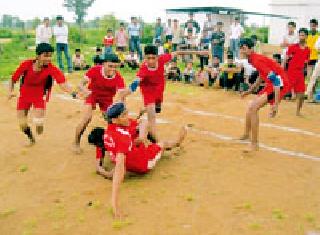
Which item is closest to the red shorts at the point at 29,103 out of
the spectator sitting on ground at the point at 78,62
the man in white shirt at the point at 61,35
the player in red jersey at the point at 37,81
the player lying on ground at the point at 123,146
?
the player in red jersey at the point at 37,81

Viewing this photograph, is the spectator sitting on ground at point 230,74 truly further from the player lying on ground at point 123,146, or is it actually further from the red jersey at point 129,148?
the red jersey at point 129,148

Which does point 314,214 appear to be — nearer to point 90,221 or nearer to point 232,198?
point 232,198

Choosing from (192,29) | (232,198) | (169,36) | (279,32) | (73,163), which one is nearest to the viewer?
(232,198)

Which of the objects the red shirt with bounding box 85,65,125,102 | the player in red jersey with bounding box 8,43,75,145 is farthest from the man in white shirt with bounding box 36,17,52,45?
the red shirt with bounding box 85,65,125,102

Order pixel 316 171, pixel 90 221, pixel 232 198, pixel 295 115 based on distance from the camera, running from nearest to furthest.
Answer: pixel 90 221
pixel 232 198
pixel 316 171
pixel 295 115

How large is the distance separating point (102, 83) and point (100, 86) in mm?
71

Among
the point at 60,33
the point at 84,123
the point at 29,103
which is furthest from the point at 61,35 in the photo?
the point at 84,123

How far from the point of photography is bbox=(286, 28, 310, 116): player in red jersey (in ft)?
33.9

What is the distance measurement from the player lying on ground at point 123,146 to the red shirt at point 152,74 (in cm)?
88

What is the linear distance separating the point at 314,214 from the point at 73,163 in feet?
11.7

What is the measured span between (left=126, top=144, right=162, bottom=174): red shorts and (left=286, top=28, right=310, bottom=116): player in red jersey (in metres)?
4.89

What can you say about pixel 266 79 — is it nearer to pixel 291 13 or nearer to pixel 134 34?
pixel 134 34

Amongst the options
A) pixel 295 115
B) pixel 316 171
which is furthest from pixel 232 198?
pixel 295 115

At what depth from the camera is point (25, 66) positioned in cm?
756
